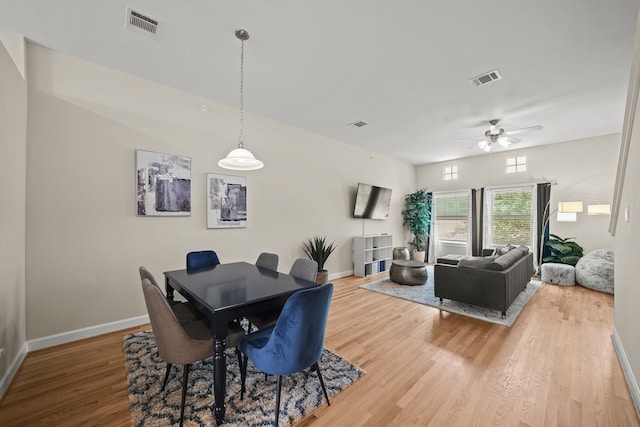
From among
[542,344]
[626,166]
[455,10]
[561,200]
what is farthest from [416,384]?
[561,200]

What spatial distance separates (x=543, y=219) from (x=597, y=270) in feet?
4.77

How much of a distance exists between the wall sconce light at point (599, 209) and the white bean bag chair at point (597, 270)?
2.34ft

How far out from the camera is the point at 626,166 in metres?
2.38

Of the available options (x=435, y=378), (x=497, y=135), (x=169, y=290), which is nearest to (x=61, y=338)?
(x=169, y=290)

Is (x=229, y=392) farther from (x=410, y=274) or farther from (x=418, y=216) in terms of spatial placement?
(x=418, y=216)

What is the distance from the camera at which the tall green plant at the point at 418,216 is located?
282 inches

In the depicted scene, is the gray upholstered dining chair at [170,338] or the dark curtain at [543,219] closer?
the gray upholstered dining chair at [170,338]

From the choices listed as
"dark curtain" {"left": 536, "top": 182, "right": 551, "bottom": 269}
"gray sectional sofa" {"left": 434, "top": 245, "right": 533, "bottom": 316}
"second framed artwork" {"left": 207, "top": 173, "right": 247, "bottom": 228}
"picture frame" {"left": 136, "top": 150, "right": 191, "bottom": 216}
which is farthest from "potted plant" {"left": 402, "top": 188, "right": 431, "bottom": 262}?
"picture frame" {"left": 136, "top": 150, "right": 191, "bottom": 216}

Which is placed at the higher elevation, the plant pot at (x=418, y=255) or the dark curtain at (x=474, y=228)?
the dark curtain at (x=474, y=228)

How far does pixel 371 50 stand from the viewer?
253 cm

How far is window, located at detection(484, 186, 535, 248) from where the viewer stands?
233 inches

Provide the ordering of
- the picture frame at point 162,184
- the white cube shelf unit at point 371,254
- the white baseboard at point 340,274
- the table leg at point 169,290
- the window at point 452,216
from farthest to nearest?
1. the window at point 452,216
2. the white cube shelf unit at point 371,254
3. the white baseboard at point 340,274
4. the picture frame at point 162,184
5. the table leg at point 169,290

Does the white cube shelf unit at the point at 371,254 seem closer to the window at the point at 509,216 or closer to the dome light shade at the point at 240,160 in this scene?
the window at the point at 509,216

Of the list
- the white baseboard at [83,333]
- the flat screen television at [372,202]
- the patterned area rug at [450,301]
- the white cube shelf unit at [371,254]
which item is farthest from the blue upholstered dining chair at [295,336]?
the flat screen television at [372,202]
